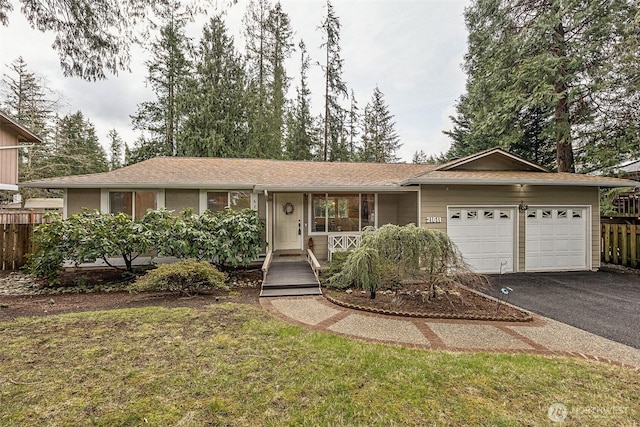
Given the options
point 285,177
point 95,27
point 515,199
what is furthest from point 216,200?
point 515,199

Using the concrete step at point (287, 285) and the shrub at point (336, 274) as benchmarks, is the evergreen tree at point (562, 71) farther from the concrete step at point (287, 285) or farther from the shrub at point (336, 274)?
the concrete step at point (287, 285)

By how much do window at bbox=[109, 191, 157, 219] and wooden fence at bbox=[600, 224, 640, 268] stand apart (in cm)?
1544

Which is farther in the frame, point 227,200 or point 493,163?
point 493,163

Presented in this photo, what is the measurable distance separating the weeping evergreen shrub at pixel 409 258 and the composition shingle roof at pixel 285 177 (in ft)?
9.44

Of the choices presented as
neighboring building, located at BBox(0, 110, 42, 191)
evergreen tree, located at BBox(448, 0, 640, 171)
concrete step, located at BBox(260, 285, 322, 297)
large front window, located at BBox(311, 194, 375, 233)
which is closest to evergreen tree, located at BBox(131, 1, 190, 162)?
neighboring building, located at BBox(0, 110, 42, 191)

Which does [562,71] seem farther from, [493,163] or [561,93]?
[493,163]

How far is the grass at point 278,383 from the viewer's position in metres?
2.46

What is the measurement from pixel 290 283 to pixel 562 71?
13666 mm

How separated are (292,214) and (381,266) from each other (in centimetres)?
494

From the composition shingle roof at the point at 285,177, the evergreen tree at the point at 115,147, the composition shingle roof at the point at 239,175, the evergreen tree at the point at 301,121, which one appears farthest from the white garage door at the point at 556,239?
the evergreen tree at the point at 115,147

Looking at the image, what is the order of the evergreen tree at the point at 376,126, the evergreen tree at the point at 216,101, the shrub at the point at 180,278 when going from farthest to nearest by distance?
the evergreen tree at the point at 376,126 → the evergreen tree at the point at 216,101 → the shrub at the point at 180,278

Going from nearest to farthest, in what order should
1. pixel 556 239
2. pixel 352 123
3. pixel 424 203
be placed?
1. pixel 424 203
2. pixel 556 239
3. pixel 352 123

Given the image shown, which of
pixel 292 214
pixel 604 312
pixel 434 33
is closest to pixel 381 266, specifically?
pixel 604 312

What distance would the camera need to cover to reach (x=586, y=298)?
20.7ft
